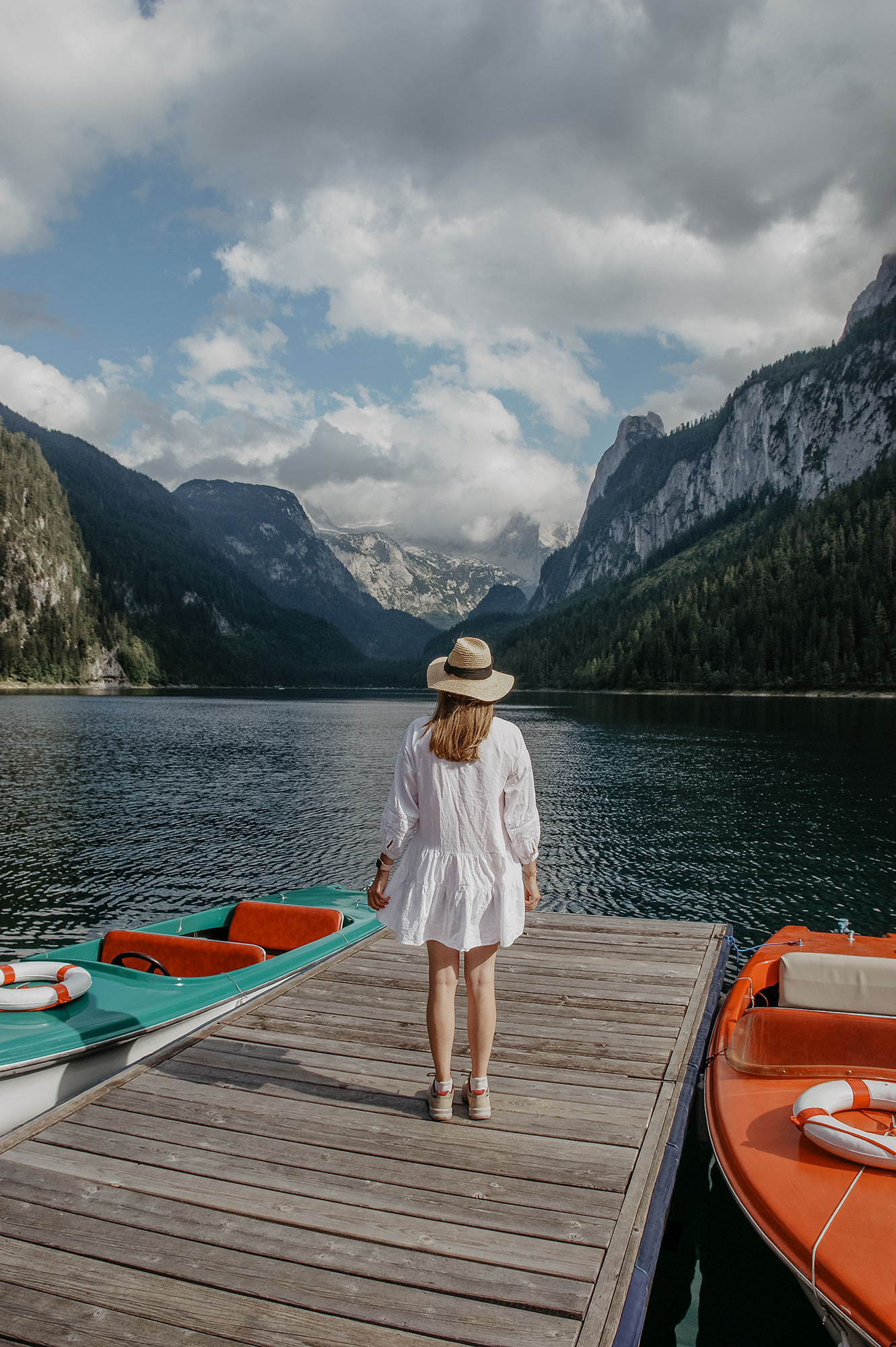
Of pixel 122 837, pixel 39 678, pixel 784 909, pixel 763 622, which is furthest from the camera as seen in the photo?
pixel 39 678

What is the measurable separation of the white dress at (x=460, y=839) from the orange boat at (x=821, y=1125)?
3043 millimetres

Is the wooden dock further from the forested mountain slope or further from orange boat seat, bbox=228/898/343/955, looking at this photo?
the forested mountain slope

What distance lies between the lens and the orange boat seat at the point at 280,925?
1218 cm

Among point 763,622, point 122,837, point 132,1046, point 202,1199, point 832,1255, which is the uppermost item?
point 763,622

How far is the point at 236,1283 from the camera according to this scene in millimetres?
4301

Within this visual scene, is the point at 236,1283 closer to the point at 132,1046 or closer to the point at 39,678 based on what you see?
the point at 132,1046

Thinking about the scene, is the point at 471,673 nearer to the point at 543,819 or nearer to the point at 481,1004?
the point at 481,1004

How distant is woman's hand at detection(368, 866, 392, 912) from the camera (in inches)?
227

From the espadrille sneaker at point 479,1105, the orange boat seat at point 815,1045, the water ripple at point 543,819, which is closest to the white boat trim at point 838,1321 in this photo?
the orange boat seat at point 815,1045

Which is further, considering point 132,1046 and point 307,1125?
point 132,1046

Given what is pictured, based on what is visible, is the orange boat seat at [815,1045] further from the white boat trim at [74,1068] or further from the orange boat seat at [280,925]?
the orange boat seat at [280,925]

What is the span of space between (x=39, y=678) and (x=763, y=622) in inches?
7234

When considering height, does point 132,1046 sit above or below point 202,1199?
below

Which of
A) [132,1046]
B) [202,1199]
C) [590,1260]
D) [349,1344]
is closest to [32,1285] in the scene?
[202,1199]
